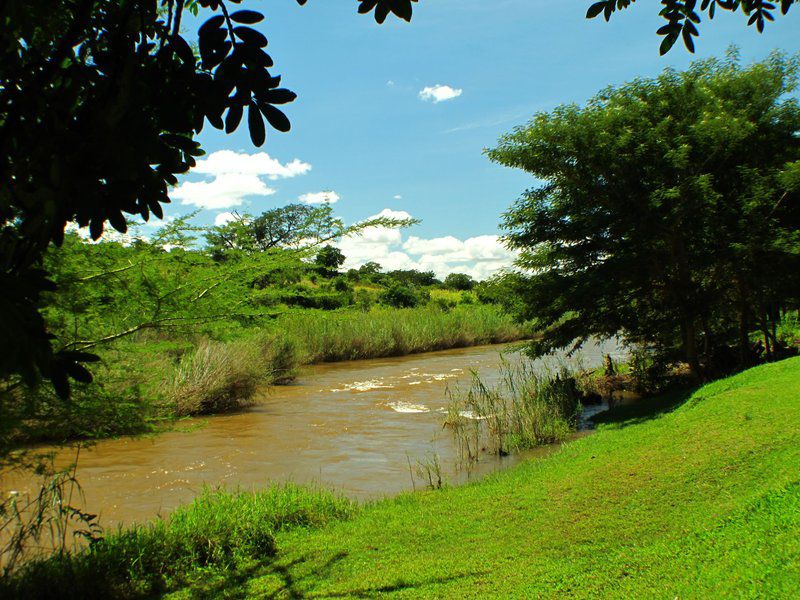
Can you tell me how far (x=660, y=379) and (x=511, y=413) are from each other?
13.8 feet

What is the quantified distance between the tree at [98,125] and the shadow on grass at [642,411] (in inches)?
340

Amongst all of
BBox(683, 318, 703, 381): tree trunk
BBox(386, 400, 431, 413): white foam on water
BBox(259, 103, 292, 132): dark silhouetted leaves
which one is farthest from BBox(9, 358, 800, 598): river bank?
BBox(386, 400, 431, 413): white foam on water

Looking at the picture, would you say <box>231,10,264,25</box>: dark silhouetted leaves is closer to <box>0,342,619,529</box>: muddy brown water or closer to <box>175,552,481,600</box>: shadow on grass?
<box>175,552,481,600</box>: shadow on grass

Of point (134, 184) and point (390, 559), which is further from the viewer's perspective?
point (390, 559)

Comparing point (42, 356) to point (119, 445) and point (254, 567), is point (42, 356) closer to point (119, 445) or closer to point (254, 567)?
point (254, 567)

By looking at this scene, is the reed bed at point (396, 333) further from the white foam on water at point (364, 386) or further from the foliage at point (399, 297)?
the foliage at point (399, 297)

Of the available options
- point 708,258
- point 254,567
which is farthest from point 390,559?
point 708,258

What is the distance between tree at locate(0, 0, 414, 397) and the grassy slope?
3.33 metres

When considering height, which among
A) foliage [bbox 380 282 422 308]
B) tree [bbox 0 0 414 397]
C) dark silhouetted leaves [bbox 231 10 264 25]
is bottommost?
tree [bbox 0 0 414 397]

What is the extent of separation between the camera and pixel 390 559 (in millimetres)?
5074

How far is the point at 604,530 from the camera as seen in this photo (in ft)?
16.9

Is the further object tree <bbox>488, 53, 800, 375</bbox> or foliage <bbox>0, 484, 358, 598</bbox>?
tree <bbox>488, 53, 800, 375</bbox>

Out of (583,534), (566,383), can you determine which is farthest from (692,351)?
(583,534)

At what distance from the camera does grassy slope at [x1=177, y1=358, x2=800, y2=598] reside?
12.9ft
